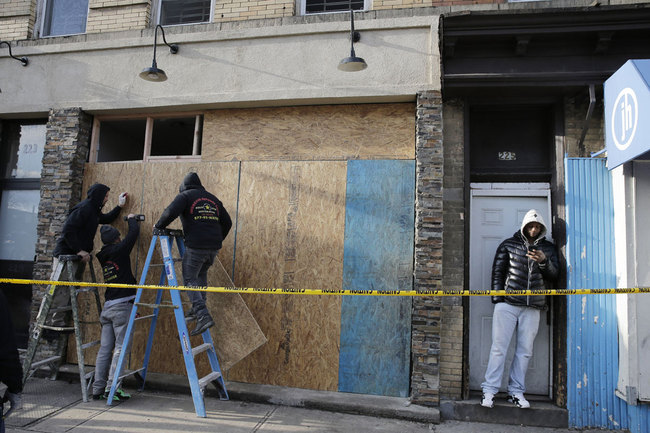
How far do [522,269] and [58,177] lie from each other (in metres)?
6.55

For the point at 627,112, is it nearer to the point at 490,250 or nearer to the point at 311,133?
the point at 490,250

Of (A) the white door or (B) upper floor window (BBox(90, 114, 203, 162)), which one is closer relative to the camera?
(A) the white door

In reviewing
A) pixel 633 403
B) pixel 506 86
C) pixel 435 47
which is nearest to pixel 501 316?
pixel 633 403

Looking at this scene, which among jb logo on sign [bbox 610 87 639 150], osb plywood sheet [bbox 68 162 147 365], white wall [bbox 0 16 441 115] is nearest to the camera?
jb logo on sign [bbox 610 87 639 150]

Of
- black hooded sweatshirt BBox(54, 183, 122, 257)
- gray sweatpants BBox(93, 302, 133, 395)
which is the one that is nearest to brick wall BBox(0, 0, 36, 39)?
black hooded sweatshirt BBox(54, 183, 122, 257)

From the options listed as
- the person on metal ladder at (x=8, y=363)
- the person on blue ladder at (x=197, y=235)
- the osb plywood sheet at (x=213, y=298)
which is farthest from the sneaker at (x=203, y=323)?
the person on metal ladder at (x=8, y=363)

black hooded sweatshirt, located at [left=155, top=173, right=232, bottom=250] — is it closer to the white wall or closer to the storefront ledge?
the white wall

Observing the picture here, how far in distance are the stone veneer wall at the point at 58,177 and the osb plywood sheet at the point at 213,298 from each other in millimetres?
1196

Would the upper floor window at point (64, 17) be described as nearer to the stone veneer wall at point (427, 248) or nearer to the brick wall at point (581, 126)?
the stone veneer wall at point (427, 248)

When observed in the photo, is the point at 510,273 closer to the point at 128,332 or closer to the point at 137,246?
the point at 128,332

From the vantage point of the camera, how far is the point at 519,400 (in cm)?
493

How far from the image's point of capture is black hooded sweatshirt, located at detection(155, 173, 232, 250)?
5059 millimetres

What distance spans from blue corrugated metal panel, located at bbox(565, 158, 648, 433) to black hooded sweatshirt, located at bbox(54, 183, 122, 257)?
599 cm

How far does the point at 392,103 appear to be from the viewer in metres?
5.82
